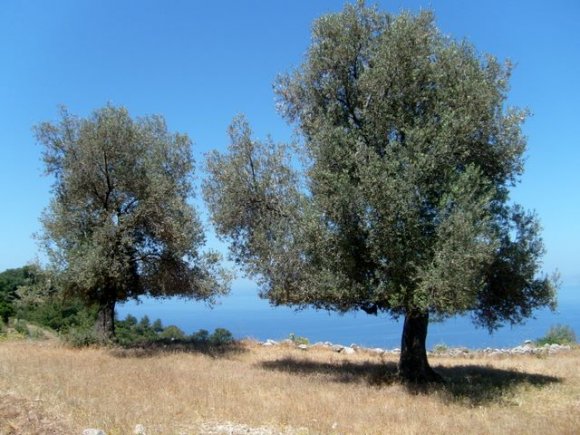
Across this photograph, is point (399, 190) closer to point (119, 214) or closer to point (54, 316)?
point (119, 214)

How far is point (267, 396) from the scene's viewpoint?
46.7 feet

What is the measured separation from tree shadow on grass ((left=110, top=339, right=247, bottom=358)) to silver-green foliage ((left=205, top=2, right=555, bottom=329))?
7123 millimetres

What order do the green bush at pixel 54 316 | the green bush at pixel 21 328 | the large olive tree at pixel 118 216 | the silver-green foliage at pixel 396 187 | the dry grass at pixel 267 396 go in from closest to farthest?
the dry grass at pixel 267 396
the silver-green foliage at pixel 396 187
the large olive tree at pixel 118 216
the green bush at pixel 21 328
the green bush at pixel 54 316

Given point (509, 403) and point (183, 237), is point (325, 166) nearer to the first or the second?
point (509, 403)

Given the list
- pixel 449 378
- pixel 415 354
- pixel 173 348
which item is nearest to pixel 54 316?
pixel 173 348

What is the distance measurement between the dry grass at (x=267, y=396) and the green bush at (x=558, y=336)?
9493 mm

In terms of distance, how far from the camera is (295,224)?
17.0 metres

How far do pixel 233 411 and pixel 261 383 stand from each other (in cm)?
413

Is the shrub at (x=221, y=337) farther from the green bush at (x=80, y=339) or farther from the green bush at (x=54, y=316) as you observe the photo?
the green bush at (x=54, y=316)

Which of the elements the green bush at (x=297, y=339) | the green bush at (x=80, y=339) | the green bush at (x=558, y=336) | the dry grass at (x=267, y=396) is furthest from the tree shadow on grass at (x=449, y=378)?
the green bush at (x=558, y=336)

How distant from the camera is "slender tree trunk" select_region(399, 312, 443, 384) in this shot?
17.1 metres

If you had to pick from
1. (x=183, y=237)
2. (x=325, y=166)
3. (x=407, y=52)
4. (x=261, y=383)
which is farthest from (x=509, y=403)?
(x=183, y=237)

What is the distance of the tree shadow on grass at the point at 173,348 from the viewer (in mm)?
22941

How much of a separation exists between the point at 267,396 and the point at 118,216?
13001 millimetres
